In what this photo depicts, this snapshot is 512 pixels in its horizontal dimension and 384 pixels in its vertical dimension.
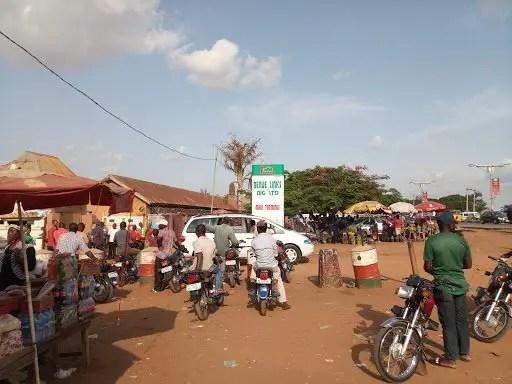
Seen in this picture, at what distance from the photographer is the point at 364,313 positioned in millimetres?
8844

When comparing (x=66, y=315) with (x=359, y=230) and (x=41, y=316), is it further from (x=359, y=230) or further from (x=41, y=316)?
(x=359, y=230)

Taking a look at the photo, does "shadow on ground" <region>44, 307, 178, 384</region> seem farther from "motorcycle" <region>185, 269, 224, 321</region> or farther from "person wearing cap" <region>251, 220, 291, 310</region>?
"person wearing cap" <region>251, 220, 291, 310</region>

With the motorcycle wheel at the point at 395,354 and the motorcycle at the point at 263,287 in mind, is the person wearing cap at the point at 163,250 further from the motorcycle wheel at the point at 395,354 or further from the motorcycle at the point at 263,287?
the motorcycle wheel at the point at 395,354

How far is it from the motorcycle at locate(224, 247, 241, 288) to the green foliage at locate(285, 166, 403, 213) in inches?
794

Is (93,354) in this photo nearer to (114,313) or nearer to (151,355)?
(151,355)

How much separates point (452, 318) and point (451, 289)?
343 mm

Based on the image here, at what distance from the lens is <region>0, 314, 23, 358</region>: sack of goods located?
15.0 ft

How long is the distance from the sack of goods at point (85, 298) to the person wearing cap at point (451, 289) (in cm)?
437

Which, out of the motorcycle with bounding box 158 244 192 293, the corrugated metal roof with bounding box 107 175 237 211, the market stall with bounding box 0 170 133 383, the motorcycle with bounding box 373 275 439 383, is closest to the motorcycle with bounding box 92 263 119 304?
the motorcycle with bounding box 158 244 192 293

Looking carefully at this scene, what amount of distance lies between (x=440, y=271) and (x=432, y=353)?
130cm

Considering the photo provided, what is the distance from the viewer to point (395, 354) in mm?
5414

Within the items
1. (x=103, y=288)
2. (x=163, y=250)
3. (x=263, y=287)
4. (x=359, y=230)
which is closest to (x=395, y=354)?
(x=263, y=287)

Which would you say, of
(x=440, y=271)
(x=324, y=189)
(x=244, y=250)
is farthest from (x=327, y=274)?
(x=324, y=189)

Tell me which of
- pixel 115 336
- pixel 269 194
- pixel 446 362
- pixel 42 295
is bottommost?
pixel 115 336
